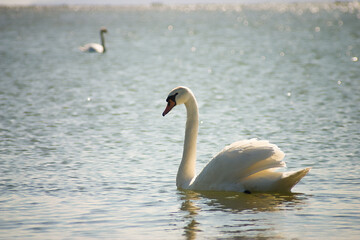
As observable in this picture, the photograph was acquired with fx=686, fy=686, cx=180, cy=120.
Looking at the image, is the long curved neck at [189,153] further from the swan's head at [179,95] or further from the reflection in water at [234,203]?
the reflection in water at [234,203]

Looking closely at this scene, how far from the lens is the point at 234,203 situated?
33.6 ft

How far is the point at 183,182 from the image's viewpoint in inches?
437

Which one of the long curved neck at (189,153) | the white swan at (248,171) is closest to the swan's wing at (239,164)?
the white swan at (248,171)

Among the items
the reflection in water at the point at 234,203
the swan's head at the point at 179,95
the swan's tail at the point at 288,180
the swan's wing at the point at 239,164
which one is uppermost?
the swan's head at the point at 179,95

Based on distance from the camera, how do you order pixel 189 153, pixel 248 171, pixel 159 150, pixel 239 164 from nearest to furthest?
pixel 239 164
pixel 248 171
pixel 189 153
pixel 159 150

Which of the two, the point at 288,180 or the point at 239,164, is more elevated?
the point at 239,164

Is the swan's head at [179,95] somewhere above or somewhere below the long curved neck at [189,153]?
above

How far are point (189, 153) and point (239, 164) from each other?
1404 millimetres

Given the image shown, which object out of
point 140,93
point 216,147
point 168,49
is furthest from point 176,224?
point 168,49

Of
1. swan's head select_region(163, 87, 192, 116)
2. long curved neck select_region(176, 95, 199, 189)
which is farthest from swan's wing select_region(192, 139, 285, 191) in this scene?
swan's head select_region(163, 87, 192, 116)

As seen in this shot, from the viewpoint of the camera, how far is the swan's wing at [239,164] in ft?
32.8

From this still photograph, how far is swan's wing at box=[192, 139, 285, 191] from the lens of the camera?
1001 cm

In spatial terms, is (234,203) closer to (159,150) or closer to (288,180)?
(288,180)

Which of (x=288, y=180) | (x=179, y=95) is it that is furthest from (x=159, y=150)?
(x=288, y=180)
